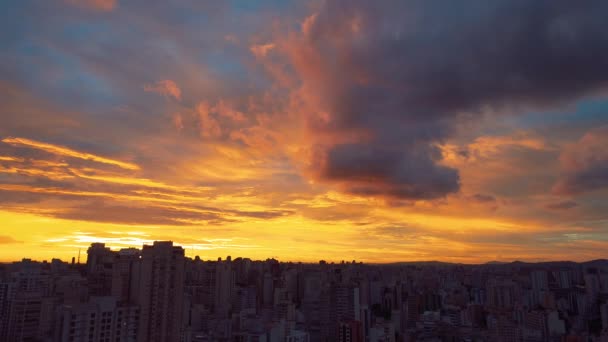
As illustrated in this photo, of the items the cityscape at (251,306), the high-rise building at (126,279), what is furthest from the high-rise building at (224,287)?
the high-rise building at (126,279)

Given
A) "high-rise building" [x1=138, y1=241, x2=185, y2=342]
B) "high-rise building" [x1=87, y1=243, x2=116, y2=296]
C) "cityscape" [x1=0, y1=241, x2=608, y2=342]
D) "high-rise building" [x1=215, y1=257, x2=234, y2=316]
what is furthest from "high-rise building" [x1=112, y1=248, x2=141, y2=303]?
"high-rise building" [x1=215, y1=257, x2=234, y2=316]

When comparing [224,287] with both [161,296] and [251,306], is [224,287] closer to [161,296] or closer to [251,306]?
[251,306]

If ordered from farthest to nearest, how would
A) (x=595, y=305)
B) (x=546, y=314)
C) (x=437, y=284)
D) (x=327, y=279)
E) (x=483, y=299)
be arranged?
(x=437, y=284) → (x=327, y=279) → (x=483, y=299) → (x=595, y=305) → (x=546, y=314)

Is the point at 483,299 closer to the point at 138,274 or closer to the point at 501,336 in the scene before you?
the point at 501,336

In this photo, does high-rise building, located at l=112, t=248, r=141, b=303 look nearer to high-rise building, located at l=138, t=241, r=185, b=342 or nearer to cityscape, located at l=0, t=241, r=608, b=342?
cityscape, located at l=0, t=241, r=608, b=342

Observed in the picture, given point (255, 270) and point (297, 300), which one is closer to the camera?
point (297, 300)

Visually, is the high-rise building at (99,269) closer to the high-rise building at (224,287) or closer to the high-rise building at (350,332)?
the high-rise building at (224,287)

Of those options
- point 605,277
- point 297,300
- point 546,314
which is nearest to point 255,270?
point 297,300
